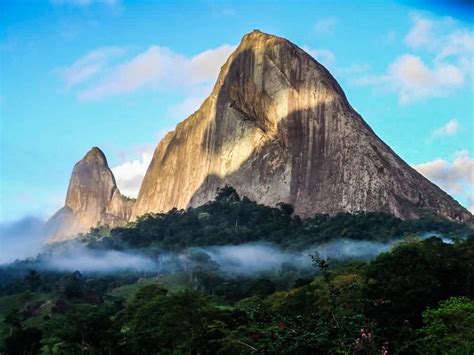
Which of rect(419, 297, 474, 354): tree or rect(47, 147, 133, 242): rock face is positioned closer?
rect(419, 297, 474, 354): tree

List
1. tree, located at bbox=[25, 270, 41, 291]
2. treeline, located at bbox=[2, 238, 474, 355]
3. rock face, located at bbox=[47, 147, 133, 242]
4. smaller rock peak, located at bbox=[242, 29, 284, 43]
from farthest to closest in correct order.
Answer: rock face, located at bbox=[47, 147, 133, 242] < smaller rock peak, located at bbox=[242, 29, 284, 43] < tree, located at bbox=[25, 270, 41, 291] < treeline, located at bbox=[2, 238, 474, 355]

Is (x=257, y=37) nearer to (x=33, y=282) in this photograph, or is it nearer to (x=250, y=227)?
(x=250, y=227)

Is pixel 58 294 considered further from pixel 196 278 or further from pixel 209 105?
pixel 209 105

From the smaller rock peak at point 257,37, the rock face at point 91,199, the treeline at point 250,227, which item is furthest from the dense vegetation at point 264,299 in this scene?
the rock face at point 91,199

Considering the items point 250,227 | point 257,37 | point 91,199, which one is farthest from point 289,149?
point 91,199

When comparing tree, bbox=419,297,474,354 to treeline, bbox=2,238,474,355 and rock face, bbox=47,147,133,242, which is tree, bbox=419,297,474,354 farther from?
rock face, bbox=47,147,133,242

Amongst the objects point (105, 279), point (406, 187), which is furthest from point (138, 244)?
point (406, 187)

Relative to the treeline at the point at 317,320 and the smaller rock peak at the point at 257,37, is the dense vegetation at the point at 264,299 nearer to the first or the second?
the treeline at the point at 317,320

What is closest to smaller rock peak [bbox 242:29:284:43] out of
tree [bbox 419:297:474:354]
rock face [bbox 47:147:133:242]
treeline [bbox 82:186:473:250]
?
treeline [bbox 82:186:473:250]
